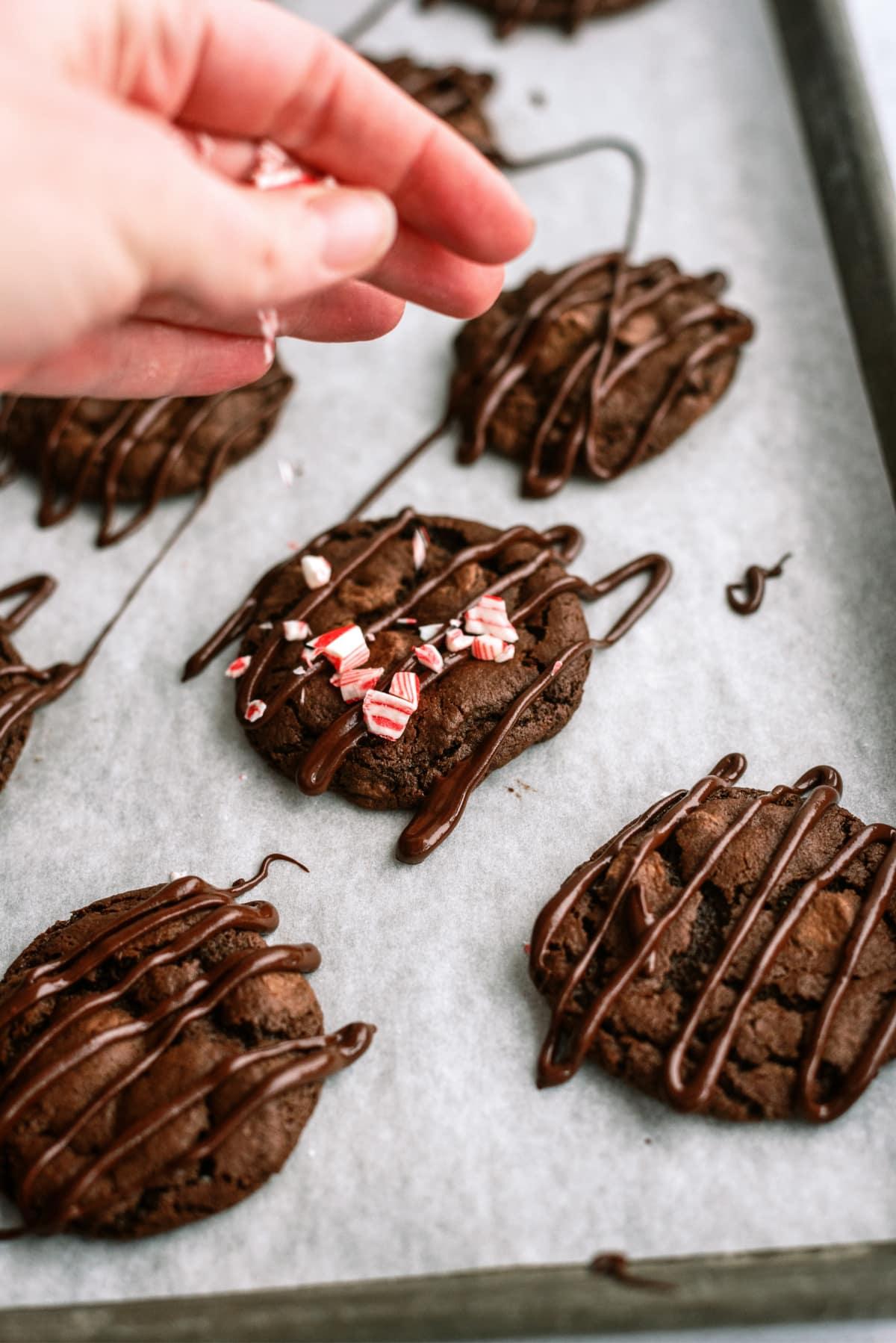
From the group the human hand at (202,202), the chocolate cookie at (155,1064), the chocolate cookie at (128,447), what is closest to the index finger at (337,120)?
the human hand at (202,202)

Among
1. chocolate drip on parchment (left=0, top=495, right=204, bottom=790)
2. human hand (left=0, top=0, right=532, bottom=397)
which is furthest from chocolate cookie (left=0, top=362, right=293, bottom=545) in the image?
human hand (left=0, top=0, right=532, bottom=397)

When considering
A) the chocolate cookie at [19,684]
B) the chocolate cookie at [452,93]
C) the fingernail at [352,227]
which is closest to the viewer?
the fingernail at [352,227]

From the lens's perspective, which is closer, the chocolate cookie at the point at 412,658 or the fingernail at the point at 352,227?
the fingernail at the point at 352,227

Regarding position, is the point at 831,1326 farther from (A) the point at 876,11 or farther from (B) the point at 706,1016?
(A) the point at 876,11

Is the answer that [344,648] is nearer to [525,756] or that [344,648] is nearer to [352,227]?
[525,756]

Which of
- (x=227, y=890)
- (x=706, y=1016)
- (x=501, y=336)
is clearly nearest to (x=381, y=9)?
(x=501, y=336)

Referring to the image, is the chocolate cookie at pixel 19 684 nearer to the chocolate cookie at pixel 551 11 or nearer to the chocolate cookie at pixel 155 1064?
the chocolate cookie at pixel 155 1064

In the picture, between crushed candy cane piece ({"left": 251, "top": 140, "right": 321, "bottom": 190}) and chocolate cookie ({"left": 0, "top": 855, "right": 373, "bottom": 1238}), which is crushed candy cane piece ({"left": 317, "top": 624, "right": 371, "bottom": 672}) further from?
crushed candy cane piece ({"left": 251, "top": 140, "right": 321, "bottom": 190})

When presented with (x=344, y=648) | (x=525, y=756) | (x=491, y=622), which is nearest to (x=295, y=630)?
(x=344, y=648)
